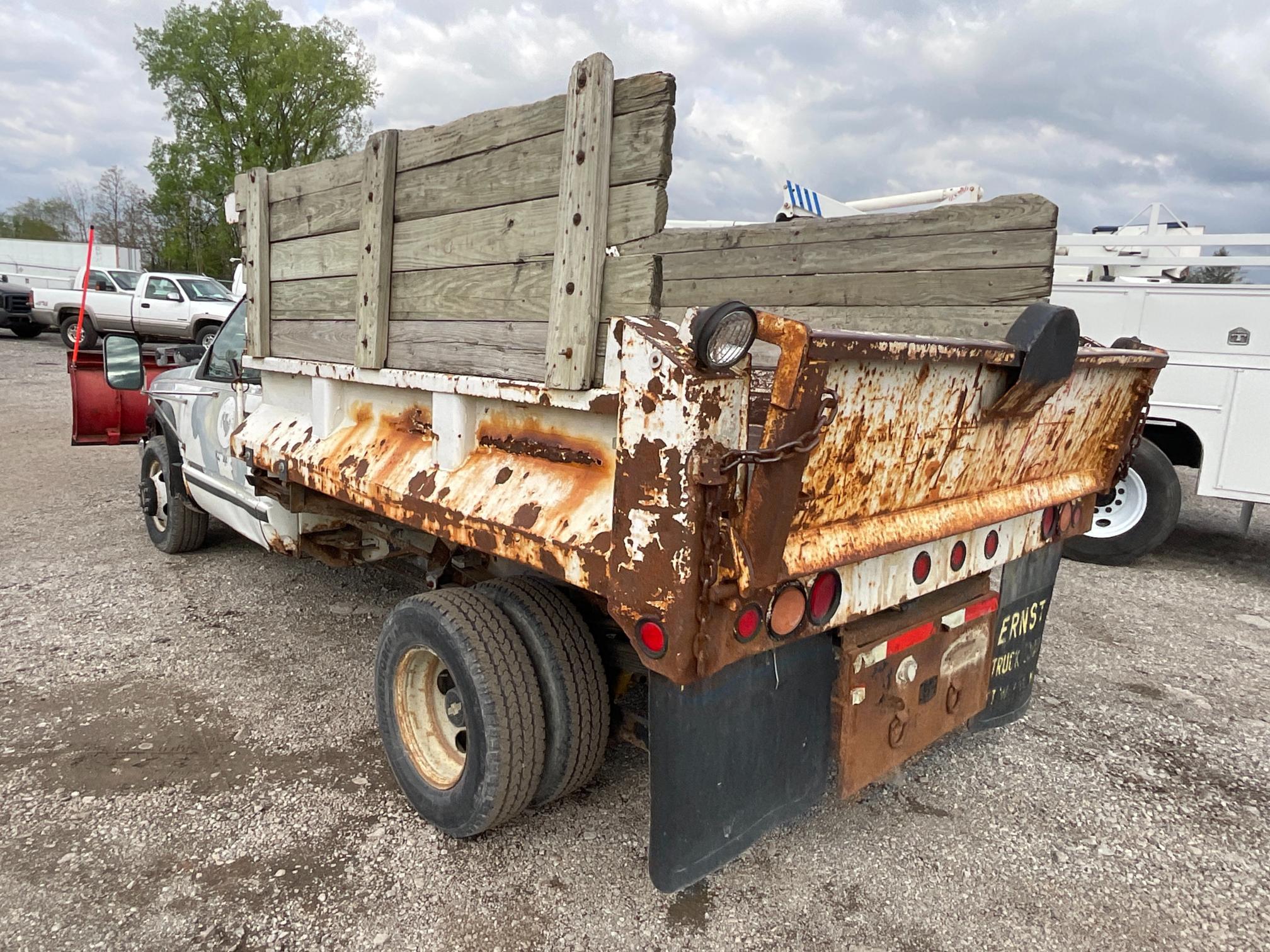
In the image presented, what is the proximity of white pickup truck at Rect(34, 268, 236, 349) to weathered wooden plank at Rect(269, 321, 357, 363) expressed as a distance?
48.3 feet

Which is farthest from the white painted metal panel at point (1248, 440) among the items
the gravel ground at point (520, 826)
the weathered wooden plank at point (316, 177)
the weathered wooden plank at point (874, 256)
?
the weathered wooden plank at point (316, 177)

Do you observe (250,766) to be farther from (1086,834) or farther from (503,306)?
(1086,834)

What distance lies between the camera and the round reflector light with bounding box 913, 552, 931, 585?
239cm

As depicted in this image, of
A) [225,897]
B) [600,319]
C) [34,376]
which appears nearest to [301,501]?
[225,897]

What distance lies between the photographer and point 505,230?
93.0 inches

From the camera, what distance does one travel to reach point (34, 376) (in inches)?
586

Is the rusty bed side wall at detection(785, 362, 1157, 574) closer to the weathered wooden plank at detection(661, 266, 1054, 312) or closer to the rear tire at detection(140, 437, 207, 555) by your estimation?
the weathered wooden plank at detection(661, 266, 1054, 312)

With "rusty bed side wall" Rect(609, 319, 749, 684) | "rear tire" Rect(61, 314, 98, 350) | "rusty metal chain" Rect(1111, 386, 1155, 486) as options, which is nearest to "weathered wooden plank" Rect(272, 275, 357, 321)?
"rusty bed side wall" Rect(609, 319, 749, 684)

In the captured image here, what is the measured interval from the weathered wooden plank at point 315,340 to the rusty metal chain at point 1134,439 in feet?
9.06

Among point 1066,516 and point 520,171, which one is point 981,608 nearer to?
point 1066,516

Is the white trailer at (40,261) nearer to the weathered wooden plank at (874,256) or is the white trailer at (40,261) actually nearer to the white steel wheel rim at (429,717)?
the weathered wooden plank at (874,256)

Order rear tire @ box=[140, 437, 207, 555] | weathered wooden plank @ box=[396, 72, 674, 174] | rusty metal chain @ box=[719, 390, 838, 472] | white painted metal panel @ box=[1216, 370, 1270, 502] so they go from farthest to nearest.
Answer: white painted metal panel @ box=[1216, 370, 1270, 502] < rear tire @ box=[140, 437, 207, 555] < weathered wooden plank @ box=[396, 72, 674, 174] < rusty metal chain @ box=[719, 390, 838, 472]

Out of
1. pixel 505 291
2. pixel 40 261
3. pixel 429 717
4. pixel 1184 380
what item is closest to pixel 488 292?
pixel 505 291

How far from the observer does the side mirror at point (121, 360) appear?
197 inches
